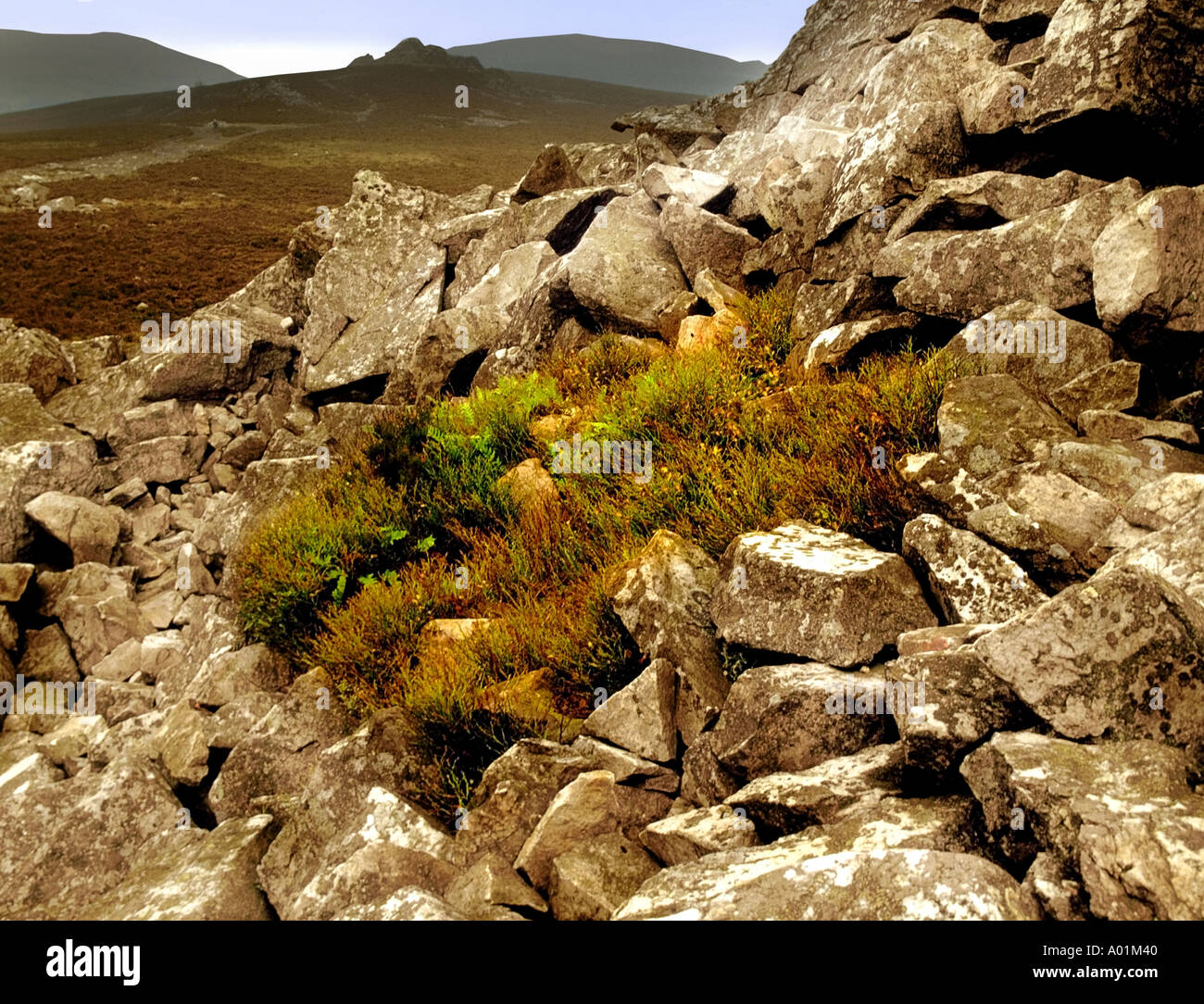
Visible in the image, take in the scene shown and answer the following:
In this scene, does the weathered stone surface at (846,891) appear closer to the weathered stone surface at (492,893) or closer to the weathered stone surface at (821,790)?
the weathered stone surface at (821,790)

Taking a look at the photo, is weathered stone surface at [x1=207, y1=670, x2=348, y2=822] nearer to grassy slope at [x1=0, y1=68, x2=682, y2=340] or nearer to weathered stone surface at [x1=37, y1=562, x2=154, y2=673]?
weathered stone surface at [x1=37, y1=562, x2=154, y2=673]

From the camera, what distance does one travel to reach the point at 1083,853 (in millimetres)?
2330

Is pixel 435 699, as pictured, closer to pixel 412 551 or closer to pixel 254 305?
pixel 412 551

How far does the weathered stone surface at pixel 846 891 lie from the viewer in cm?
232

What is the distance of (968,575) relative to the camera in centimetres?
395

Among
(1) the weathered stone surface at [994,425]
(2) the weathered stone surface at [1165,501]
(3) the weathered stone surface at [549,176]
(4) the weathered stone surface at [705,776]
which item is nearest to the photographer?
(2) the weathered stone surface at [1165,501]

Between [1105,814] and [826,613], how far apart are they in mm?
1730

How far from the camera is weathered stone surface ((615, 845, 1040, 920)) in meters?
2.32

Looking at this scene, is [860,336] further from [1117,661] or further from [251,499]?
[251,499]

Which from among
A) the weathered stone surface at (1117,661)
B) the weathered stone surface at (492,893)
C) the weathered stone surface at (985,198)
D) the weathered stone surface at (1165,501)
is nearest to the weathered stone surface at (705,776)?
the weathered stone surface at (492,893)

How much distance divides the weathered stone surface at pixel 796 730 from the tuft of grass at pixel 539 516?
0.77 meters

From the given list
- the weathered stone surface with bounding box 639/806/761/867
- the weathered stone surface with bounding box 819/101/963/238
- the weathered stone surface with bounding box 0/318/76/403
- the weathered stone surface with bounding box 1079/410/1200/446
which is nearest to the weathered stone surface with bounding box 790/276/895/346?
the weathered stone surface with bounding box 819/101/963/238

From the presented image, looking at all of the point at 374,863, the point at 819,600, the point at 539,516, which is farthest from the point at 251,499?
the point at 819,600
